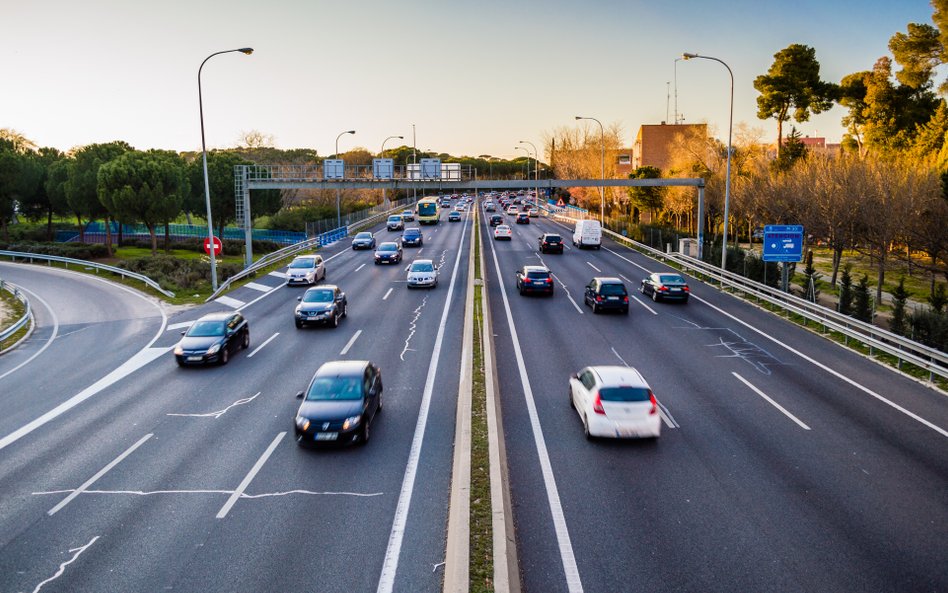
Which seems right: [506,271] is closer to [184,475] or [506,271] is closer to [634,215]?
[184,475]

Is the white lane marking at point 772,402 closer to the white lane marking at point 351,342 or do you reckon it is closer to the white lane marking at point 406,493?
the white lane marking at point 406,493


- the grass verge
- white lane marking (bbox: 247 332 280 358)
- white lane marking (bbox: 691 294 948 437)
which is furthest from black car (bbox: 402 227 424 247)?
the grass verge

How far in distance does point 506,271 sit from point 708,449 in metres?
28.0

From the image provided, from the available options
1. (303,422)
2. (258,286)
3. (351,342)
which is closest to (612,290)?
(351,342)

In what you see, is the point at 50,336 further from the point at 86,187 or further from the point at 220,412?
the point at 86,187

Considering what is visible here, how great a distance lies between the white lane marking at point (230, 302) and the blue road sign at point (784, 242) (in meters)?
25.2

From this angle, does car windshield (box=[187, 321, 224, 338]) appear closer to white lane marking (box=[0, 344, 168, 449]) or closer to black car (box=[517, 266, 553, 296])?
white lane marking (box=[0, 344, 168, 449])

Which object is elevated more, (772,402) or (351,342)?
(351,342)

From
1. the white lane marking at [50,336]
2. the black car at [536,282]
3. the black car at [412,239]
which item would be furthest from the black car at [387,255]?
the white lane marking at [50,336]

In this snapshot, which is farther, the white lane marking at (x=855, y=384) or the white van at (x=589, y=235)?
the white van at (x=589, y=235)

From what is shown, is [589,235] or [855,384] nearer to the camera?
[855,384]

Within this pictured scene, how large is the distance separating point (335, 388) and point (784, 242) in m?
24.4

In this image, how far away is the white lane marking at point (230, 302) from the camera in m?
31.2

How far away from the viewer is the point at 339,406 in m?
14.0
